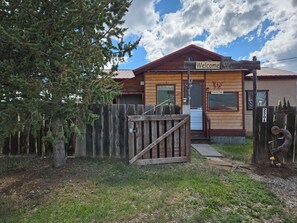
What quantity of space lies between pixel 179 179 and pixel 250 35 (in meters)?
13.9

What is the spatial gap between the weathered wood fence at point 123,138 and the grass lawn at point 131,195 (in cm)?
60

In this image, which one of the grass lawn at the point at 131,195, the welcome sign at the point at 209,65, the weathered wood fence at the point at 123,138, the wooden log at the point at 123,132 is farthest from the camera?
the welcome sign at the point at 209,65

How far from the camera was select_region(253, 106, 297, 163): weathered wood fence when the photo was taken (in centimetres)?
555

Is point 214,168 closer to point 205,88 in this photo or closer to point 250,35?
point 205,88

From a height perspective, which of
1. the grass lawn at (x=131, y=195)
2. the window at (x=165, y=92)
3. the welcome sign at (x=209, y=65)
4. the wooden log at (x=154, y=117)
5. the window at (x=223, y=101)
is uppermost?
the welcome sign at (x=209, y=65)

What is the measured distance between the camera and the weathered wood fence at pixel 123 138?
5.35 metres

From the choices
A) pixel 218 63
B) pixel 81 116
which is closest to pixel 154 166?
Result: pixel 81 116

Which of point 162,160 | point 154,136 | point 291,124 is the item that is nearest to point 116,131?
point 154,136

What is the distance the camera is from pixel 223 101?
33.6 ft

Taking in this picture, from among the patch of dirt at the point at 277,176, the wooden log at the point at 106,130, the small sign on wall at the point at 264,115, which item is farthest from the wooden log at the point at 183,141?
Result: the small sign on wall at the point at 264,115

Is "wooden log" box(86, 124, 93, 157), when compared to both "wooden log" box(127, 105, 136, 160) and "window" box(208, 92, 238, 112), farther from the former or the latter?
"window" box(208, 92, 238, 112)

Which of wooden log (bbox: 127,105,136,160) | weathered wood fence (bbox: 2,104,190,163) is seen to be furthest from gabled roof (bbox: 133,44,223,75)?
wooden log (bbox: 127,105,136,160)

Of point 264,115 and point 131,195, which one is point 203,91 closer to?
point 264,115

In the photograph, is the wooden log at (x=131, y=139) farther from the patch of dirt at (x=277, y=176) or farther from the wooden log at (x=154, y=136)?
the patch of dirt at (x=277, y=176)
